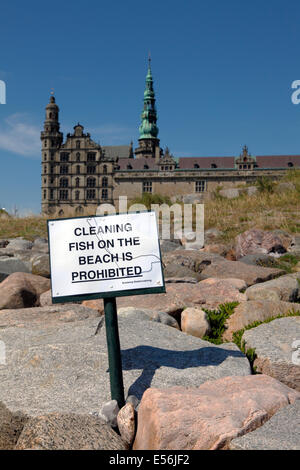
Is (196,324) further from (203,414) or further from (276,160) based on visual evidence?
(276,160)

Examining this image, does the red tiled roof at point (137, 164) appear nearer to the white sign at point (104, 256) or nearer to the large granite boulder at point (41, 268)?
the large granite boulder at point (41, 268)

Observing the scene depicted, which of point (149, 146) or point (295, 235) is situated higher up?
point (149, 146)

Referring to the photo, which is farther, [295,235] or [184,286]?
[295,235]

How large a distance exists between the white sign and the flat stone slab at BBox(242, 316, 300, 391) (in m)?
1.22

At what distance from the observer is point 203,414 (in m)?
2.44

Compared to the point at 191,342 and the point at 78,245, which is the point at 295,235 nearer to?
the point at 191,342

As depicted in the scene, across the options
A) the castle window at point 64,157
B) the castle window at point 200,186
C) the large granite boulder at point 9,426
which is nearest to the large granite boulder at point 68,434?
the large granite boulder at point 9,426

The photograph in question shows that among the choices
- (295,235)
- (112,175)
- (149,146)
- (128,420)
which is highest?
(149,146)

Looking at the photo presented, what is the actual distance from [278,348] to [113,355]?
155 cm

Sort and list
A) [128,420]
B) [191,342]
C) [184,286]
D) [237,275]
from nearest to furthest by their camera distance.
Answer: [128,420]
[191,342]
[184,286]
[237,275]

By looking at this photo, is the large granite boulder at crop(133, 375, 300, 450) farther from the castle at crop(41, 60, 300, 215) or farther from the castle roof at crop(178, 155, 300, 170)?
the castle roof at crop(178, 155, 300, 170)

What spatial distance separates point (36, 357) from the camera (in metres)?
3.38
